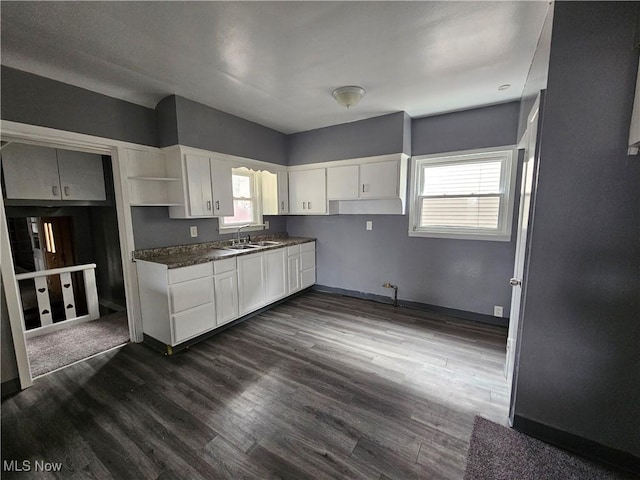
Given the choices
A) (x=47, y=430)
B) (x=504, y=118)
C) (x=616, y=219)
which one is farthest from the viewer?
(x=504, y=118)

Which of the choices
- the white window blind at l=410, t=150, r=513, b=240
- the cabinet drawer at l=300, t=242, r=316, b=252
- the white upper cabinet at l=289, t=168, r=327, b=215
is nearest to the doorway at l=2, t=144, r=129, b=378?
the cabinet drawer at l=300, t=242, r=316, b=252

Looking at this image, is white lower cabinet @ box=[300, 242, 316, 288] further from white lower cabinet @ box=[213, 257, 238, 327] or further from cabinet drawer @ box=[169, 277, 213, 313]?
cabinet drawer @ box=[169, 277, 213, 313]

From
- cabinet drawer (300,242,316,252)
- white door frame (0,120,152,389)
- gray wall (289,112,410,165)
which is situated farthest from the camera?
cabinet drawer (300,242,316,252)

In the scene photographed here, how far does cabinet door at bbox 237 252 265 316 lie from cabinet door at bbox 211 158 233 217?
66 centimetres

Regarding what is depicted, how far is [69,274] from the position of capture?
135 inches

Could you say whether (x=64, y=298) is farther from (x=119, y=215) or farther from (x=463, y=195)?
(x=463, y=195)

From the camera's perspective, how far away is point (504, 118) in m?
2.90

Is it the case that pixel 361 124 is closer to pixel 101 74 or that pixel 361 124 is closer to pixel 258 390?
pixel 101 74

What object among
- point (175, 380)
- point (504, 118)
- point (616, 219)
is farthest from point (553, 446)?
point (504, 118)

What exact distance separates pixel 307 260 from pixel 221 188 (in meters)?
1.74

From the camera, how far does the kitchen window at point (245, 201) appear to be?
377 centimetres

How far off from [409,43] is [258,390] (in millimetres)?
2843

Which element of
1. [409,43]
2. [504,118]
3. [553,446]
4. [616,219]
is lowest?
[553,446]

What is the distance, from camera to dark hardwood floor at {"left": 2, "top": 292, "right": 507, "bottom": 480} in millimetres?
1461
